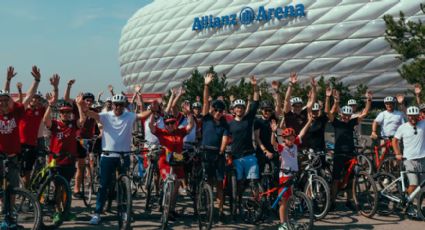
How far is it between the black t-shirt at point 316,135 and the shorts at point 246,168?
136cm

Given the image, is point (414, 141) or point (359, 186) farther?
point (359, 186)

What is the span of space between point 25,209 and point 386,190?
553 cm

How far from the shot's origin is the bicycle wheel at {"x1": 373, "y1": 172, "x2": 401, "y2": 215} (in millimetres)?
7426

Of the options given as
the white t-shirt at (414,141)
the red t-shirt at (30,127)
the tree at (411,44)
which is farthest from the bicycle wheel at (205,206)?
the tree at (411,44)

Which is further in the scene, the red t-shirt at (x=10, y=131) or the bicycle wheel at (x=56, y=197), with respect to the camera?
the bicycle wheel at (x=56, y=197)

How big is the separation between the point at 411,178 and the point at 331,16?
36116mm

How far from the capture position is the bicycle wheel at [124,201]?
5977 millimetres

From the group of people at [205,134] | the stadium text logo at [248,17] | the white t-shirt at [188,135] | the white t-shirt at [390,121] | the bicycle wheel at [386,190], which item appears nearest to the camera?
the group of people at [205,134]

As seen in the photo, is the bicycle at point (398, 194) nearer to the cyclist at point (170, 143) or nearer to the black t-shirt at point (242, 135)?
the black t-shirt at point (242, 135)

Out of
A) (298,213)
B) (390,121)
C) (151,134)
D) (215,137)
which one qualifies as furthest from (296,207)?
(390,121)

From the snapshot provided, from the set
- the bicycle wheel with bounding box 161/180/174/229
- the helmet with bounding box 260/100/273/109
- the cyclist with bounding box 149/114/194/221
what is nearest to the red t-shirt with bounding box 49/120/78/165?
the cyclist with bounding box 149/114/194/221

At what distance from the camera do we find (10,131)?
5.96m

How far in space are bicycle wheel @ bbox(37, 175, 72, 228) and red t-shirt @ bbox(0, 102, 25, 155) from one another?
0.65 metres

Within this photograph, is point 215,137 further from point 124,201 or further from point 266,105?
point 124,201
